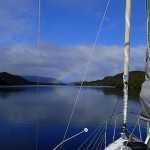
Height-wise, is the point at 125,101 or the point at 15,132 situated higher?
the point at 125,101

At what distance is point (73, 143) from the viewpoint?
76.9 ft

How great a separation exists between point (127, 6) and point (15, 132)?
21.9 m

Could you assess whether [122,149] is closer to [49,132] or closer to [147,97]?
[147,97]

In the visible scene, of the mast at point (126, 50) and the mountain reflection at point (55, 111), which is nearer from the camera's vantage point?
the mast at point (126, 50)

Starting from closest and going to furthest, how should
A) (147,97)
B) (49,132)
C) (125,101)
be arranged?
(147,97)
(125,101)
(49,132)

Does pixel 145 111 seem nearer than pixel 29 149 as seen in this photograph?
Yes

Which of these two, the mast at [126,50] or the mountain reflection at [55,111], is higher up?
the mast at [126,50]

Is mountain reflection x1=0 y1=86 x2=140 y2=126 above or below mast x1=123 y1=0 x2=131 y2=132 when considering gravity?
below

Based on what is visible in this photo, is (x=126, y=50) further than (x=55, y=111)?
No

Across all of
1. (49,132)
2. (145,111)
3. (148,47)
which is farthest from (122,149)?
(49,132)

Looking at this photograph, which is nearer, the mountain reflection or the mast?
the mast

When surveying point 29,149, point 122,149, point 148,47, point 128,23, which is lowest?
point 29,149

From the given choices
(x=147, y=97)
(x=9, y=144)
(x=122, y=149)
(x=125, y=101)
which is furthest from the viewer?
(x=9, y=144)

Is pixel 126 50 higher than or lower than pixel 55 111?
higher
